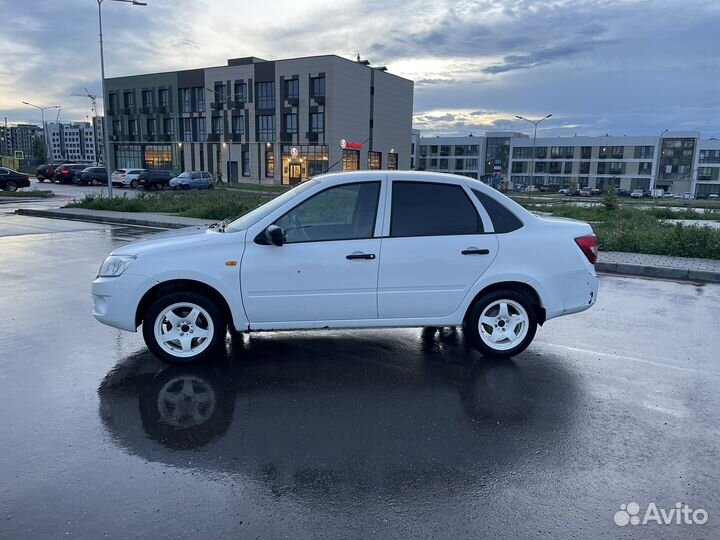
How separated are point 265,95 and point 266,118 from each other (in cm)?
302

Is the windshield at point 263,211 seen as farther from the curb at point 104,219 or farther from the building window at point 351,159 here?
the building window at point 351,159

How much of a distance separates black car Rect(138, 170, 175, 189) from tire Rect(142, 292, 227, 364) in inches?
1773

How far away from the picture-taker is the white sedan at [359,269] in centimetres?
530

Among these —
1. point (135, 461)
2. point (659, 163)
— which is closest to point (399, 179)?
point (135, 461)

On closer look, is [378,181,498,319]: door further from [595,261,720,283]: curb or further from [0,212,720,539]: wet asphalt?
[595,261,720,283]: curb

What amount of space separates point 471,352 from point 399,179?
2086mm

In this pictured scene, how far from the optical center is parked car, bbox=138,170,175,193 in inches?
1834

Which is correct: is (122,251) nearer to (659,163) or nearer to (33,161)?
(33,161)

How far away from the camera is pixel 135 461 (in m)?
3.72

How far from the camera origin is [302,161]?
7212cm

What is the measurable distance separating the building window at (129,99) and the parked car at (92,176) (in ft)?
142

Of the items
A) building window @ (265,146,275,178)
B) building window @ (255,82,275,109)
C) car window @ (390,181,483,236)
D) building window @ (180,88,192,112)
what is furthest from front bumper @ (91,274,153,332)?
building window @ (180,88,192,112)

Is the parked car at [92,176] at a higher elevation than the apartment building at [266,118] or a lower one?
lower

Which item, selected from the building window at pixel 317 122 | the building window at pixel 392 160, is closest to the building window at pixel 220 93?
the building window at pixel 317 122
